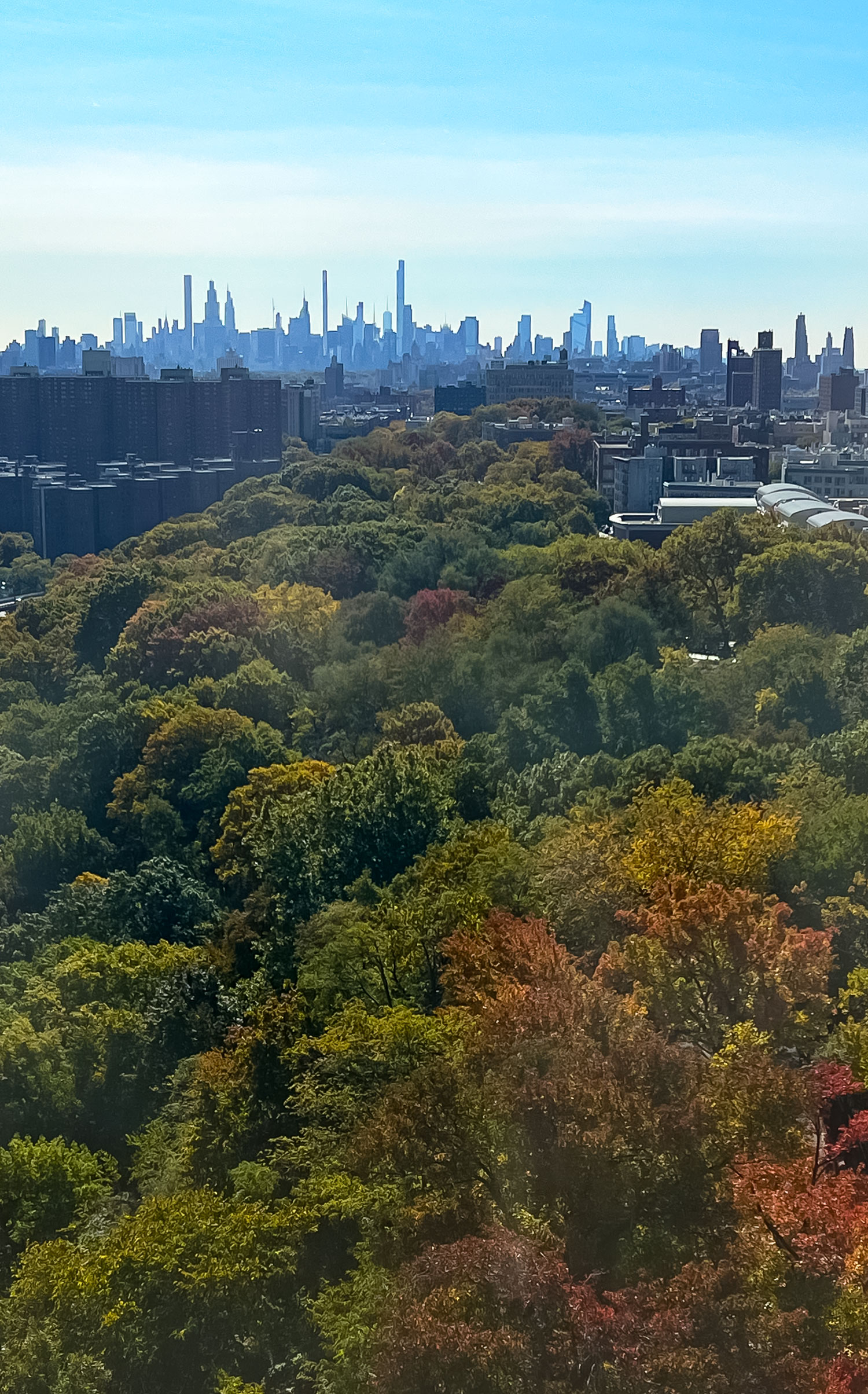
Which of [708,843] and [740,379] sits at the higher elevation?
[740,379]

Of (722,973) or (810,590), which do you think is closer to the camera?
(722,973)

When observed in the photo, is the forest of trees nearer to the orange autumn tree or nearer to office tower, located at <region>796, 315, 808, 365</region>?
the orange autumn tree

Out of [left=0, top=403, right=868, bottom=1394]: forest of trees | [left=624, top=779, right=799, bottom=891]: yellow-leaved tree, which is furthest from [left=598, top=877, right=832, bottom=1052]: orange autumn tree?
[left=624, top=779, right=799, bottom=891]: yellow-leaved tree

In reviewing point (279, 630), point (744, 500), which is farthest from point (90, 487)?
point (279, 630)

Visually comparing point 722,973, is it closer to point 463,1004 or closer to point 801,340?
point 463,1004

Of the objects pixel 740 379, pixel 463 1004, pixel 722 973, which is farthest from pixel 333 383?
pixel 722 973

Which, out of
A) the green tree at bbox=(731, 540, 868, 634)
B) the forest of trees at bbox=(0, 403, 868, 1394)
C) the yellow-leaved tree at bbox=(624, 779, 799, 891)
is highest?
the green tree at bbox=(731, 540, 868, 634)

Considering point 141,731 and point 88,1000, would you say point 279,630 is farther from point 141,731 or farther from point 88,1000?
point 88,1000
